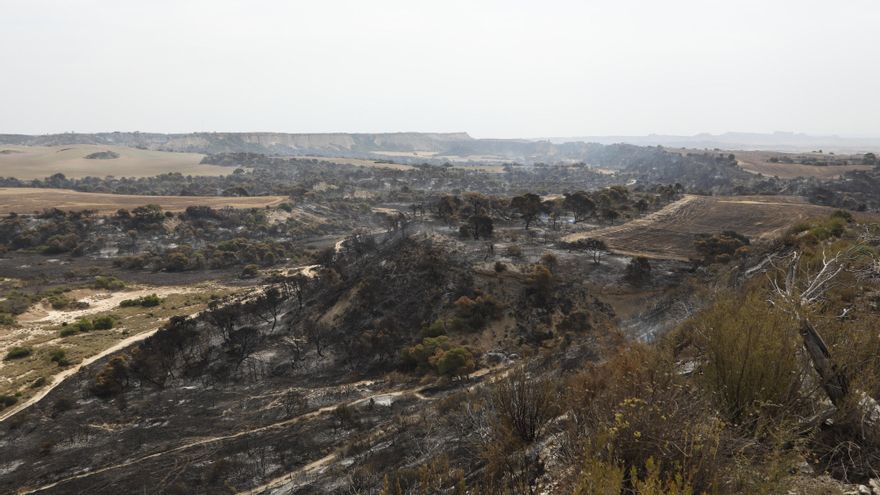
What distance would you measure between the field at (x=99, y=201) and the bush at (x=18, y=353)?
176 ft

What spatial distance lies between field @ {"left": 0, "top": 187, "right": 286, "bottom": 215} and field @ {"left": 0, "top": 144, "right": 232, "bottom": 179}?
2154 inches

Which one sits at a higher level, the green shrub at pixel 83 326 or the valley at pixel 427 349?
the valley at pixel 427 349

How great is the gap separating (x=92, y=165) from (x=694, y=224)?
197m

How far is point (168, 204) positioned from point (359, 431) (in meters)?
86.9

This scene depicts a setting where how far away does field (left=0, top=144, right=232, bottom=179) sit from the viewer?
14375 cm

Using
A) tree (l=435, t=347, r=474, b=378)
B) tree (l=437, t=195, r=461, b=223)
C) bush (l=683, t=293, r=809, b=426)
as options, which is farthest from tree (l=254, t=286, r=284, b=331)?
bush (l=683, t=293, r=809, b=426)

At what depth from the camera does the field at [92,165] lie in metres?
144

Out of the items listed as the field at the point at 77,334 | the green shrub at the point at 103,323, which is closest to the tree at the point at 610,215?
the field at the point at 77,334

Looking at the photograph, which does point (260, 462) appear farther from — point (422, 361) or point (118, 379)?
point (118, 379)

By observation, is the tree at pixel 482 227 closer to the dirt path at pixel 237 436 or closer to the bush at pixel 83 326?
the dirt path at pixel 237 436

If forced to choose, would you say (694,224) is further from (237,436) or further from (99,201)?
(99,201)

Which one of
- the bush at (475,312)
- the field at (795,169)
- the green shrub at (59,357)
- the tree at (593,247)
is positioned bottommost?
the green shrub at (59,357)

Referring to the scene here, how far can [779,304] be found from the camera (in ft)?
22.2

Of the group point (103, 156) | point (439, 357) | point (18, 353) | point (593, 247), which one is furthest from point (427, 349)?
point (103, 156)
